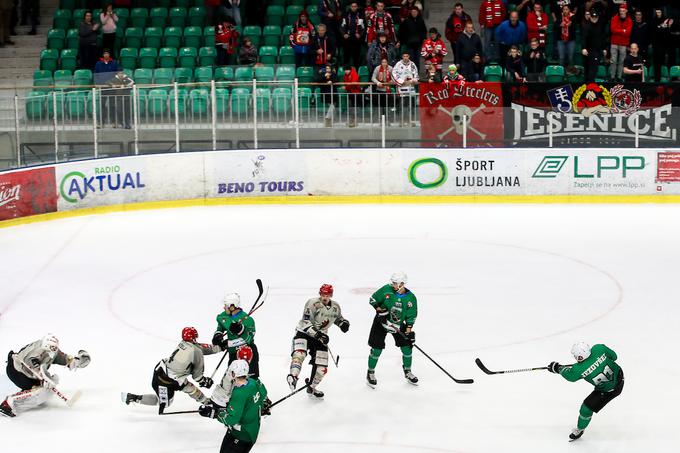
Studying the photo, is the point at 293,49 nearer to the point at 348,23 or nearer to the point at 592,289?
the point at 348,23

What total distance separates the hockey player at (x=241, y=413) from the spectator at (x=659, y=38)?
55.4 ft

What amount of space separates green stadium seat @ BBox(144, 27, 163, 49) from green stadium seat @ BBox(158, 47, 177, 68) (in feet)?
2.41

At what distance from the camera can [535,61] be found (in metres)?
23.0

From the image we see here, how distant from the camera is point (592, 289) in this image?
14.5 meters

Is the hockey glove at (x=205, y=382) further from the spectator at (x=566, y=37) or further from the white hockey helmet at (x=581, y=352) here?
the spectator at (x=566, y=37)

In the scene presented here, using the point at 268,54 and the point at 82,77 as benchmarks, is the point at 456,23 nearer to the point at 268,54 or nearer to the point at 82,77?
the point at 268,54

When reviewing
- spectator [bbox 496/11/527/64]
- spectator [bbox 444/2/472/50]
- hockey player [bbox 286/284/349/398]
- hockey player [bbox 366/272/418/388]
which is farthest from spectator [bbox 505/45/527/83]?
hockey player [bbox 286/284/349/398]

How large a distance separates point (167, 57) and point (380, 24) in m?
4.95

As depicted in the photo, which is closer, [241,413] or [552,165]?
[241,413]

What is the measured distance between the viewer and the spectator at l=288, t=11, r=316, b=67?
2331 centimetres

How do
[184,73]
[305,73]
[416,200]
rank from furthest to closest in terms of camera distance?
[184,73] < [305,73] < [416,200]

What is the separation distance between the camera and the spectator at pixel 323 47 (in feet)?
76.0

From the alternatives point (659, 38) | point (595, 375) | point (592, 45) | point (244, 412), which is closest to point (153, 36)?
point (592, 45)

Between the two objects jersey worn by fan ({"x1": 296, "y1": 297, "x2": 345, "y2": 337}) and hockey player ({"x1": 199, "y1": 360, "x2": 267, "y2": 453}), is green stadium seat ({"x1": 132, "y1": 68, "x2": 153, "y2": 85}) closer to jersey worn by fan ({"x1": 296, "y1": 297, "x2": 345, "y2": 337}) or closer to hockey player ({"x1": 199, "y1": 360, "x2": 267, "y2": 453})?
jersey worn by fan ({"x1": 296, "y1": 297, "x2": 345, "y2": 337})
